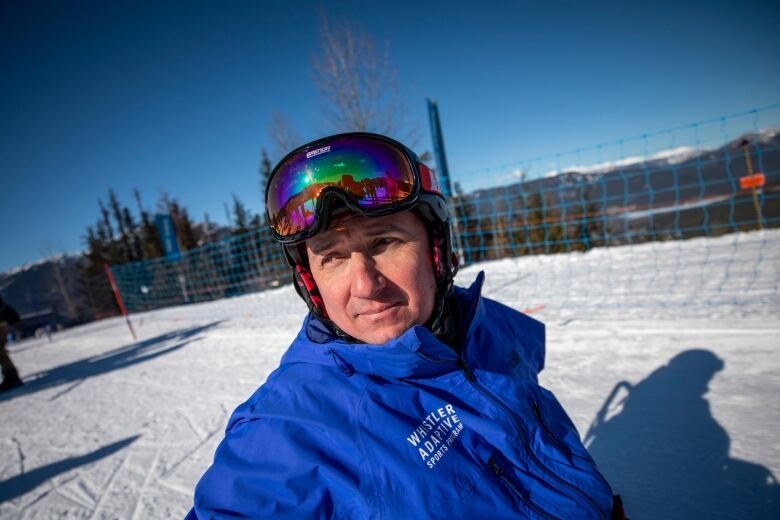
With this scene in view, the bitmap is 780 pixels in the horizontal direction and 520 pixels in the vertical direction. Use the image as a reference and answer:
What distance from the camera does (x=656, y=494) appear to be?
1.68 meters

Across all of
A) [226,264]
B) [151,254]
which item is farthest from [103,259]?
[226,264]

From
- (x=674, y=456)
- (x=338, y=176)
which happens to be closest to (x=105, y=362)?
(x=338, y=176)

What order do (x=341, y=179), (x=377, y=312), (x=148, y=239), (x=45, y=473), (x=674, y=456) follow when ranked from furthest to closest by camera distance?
1. (x=148, y=239)
2. (x=45, y=473)
3. (x=674, y=456)
4. (x=341, y=179)
5. (x=377, y=312)

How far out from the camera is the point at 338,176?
126cm

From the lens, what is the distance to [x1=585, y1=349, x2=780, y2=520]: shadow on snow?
62.2 inches

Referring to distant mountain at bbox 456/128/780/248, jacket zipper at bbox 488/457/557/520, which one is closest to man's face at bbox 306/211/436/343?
jacket zipper at bbox 488/457/557/520

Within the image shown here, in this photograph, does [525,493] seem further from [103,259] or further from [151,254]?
[103,259]

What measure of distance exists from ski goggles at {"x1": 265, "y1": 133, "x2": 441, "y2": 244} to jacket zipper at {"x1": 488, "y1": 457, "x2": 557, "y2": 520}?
2.72ft

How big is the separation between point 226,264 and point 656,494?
19436 millimetres

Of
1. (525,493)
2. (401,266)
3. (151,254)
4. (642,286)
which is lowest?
(642,286)

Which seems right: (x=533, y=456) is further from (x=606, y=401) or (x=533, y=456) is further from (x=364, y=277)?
(x=606, y=401)

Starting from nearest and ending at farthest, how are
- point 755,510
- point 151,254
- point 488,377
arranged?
point 488,377, point 755,510, point 151,254

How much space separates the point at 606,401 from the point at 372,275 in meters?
2.39

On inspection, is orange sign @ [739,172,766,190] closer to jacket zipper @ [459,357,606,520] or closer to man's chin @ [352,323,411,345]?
jacket zipper @ [459,357,606,520]
